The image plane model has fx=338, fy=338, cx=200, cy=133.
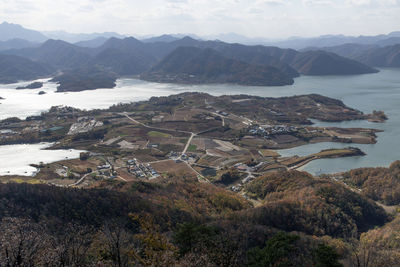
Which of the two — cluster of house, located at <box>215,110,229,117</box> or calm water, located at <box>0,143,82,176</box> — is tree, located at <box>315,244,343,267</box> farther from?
cluster of house, located at <box>215,110,229,117</box>

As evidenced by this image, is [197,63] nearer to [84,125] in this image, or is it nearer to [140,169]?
[84,125]

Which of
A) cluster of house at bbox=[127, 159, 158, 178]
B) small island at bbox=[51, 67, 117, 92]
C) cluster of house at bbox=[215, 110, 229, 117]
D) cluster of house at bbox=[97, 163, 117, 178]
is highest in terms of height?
small island at bbox=[51, 67, 117, 92]

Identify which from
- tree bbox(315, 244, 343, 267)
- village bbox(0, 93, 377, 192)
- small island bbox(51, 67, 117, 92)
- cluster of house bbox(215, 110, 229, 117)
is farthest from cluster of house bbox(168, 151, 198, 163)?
small island bbox(51, 67, 117, 92)

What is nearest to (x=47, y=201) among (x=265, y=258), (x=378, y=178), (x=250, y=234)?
(x=250, y=234)

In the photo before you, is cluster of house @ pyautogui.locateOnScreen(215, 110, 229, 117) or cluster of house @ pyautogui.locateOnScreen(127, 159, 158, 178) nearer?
cluster of house @ pyautogui.locateOnScreen(127, 159, 158, 178)

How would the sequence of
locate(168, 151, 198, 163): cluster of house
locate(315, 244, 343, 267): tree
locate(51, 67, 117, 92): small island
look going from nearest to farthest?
locate(315, 244, 343, 267): tree < locate(168, 151, 198, 163): cluster of house < locate(51, 67, 117, 92): small island

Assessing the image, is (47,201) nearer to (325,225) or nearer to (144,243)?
(144,243)

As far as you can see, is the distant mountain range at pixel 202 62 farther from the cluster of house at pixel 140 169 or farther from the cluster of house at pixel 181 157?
the cluster of house at pixel 140 169
